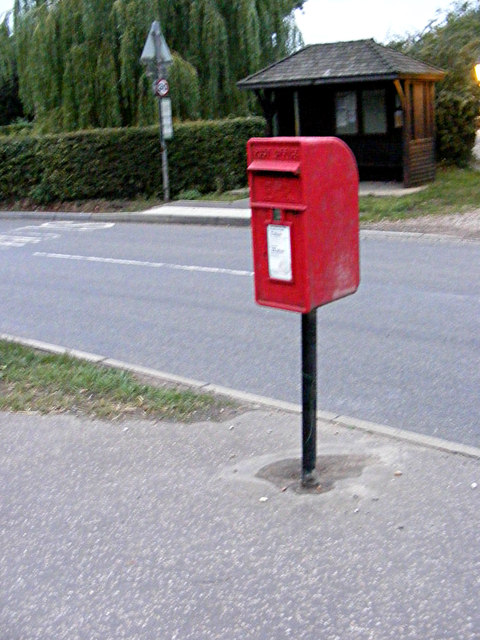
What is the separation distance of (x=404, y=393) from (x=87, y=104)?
57.8ft

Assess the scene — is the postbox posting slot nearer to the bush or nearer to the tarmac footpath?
the tarmac footpath

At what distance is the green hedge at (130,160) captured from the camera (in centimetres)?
1991

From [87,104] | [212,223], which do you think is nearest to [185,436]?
[212,223]

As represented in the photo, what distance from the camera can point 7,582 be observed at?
12.6 ft

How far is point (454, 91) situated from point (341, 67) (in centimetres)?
385

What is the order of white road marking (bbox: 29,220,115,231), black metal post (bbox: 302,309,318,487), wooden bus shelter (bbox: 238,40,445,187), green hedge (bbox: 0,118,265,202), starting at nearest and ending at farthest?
black metal post (bbox: 302,309,318,487)
white road marking (bbox: 29,220,115,231)
wooden bus shelter (bbox: 238,40,445,187)
green hedge (bbox: 0,118,265,202)

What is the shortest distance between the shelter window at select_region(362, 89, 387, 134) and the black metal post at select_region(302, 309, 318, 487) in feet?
54.8

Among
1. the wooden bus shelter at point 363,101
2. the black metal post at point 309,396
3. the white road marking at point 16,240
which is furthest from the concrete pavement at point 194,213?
the black metal post at point 309,396

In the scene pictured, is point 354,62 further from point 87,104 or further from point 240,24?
point 87,104

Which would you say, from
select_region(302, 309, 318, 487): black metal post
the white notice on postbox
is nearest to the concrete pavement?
select_region(302, 309, 318, 487): black metal post

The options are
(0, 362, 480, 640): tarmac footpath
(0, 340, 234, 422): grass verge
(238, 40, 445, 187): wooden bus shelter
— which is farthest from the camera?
(238, 40, 445, 187): wooden bus shelter

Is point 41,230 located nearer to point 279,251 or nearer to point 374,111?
point 374,111

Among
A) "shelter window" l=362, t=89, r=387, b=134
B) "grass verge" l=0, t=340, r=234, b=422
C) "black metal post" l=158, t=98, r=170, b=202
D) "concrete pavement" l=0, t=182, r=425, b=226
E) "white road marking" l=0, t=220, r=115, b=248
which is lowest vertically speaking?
"grass verge" l=0, t=340, r=234, b=422

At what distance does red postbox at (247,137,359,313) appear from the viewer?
404cm
